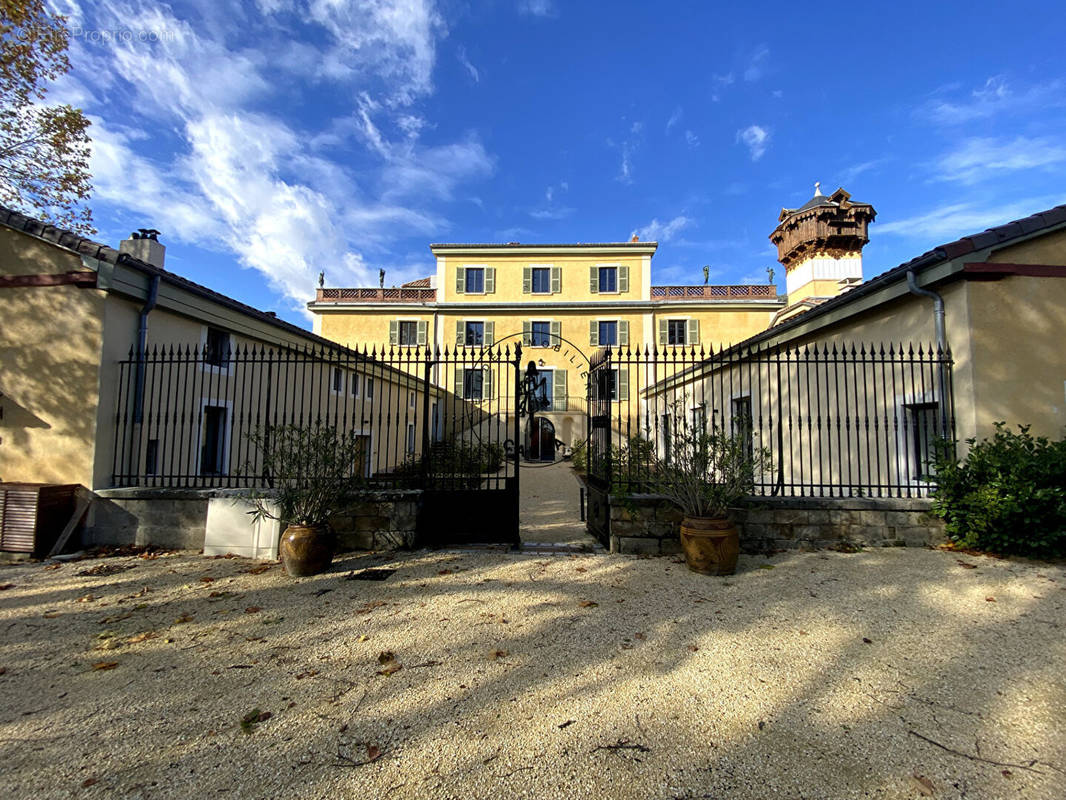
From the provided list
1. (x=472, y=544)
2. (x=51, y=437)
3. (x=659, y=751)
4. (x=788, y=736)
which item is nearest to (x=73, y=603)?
(x=51, y=437)

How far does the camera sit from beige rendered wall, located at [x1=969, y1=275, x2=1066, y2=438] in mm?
5777

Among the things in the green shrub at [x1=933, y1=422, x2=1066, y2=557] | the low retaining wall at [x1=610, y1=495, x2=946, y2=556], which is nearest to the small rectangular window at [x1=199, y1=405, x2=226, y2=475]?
the low retaining wall at [x1=610, y1=495, x2=946, y2=556]

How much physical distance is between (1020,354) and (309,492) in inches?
338

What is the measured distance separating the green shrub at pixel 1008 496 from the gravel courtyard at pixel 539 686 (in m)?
0.48

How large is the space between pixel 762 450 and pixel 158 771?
513 centimetres

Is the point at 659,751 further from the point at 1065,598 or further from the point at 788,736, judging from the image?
the point at 1065,598

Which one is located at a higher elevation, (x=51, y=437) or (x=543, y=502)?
(x=51, y=437)

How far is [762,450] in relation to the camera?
4.98 m

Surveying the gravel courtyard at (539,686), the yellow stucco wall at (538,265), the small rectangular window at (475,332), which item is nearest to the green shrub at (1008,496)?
the gravel courtyard at (539,686)

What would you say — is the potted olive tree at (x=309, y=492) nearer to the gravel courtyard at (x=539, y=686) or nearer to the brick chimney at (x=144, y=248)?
the gravel courtyard at (x=539, y=686)

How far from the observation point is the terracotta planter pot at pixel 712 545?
4.75 meters

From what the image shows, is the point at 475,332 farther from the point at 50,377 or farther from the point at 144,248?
the point at 50,377

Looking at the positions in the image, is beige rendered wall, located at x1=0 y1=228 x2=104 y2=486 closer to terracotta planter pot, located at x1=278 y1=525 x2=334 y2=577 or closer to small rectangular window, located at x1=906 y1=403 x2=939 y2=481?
terracotta planter pot, located at x1=278 y1=525 x2=334 y2=577

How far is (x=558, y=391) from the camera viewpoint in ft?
81.1
